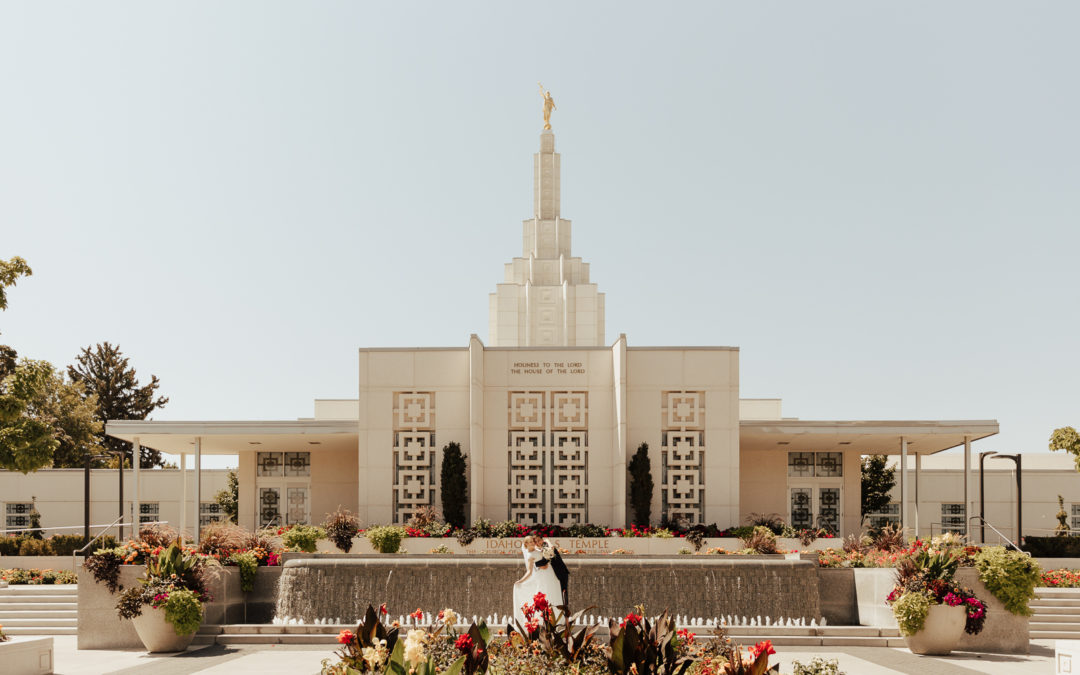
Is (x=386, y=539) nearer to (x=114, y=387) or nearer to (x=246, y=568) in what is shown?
(x=246, y=568)

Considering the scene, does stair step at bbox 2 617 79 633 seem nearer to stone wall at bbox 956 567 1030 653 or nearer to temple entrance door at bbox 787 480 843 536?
stone wall at bbox 956 567 1030 653

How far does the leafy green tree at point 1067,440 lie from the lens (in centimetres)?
2556

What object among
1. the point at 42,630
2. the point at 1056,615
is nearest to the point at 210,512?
the point at 42,630

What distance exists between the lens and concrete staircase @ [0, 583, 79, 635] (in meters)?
19.3

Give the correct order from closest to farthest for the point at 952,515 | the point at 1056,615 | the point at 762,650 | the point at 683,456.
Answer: the point at 762,650, the point at 1056,615, the point at 683,456, the point at 952,515

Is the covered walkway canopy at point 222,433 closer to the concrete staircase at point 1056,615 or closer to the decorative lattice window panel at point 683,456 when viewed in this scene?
the decorative lattice window panel at point 683,456

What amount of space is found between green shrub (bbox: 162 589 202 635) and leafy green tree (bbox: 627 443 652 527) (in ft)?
43.2

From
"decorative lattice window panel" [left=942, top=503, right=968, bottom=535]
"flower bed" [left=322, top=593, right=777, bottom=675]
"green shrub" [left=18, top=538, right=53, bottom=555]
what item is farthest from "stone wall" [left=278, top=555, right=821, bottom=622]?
"decorative lattice window panel" [left=942, top=503, right=968, bottom=535]

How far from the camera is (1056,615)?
19141mm

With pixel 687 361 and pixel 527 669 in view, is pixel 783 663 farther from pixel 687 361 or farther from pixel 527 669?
pixel 687 361

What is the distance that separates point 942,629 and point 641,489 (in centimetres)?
1124

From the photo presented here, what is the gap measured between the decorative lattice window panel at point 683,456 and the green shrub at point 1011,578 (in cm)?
1107

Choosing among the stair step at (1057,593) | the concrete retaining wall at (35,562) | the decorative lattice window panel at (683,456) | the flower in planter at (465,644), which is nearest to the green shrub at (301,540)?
the concrete retaining wall at (35,562)

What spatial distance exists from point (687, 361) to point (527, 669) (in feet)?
61.0
